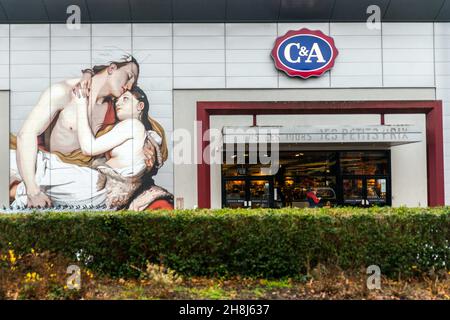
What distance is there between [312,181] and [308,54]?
5.51 meters

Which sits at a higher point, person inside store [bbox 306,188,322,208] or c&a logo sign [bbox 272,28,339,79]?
c&a logo sign [bbox 272,28,339,79]

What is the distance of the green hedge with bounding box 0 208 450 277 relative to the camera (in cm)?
590

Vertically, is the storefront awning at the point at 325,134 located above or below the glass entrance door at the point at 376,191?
above

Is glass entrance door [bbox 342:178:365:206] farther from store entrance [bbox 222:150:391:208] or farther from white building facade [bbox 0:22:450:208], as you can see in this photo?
white building facade [bbox 0:22:450:208]

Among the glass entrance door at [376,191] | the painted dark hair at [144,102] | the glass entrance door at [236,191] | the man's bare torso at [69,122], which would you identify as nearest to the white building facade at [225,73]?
the painted dark hair at [144,102]

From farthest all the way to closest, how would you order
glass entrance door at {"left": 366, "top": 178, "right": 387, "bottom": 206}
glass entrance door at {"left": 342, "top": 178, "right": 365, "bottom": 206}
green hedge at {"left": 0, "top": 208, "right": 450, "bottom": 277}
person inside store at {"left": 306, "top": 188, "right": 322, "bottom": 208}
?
glass entrance door at {"left": 342, "top": 178, "right": 365, "bottom": 206} < person inside store at {"left": 306, "top": 188, "right": 322, "bottom": 208} < glass entrance door at {"left": 366, "top": 178, "right": 387, "bottom": 206} < green hedge at {"left": 0, "top": 208, "right": 450, "bottom": 277}

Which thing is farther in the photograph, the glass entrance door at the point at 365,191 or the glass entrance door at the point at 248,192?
the glass entrance door at the point at 248,192

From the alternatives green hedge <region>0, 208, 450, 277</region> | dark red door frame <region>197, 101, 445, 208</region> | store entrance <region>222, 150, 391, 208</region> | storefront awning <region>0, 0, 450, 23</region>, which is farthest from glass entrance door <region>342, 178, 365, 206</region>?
green hedge <region>0, 208, 450, 277</region>

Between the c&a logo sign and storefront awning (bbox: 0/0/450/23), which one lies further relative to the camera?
the c&a logo sign

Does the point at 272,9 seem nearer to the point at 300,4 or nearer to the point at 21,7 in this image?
the point at 300,4

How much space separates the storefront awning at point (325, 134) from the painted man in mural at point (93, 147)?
2.60m

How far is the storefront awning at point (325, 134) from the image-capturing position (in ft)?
40.3

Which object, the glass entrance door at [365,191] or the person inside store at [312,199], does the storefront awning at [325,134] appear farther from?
the person inside store at [312,199]
